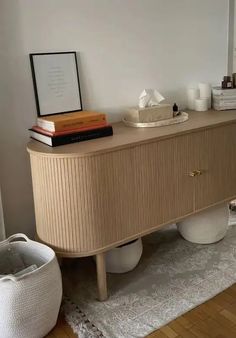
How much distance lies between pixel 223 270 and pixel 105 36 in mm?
1423

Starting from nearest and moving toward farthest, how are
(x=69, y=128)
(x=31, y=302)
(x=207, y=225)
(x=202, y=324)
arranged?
1. (x=31, y=302)
2. (x=202, y=324)
3. (x=69, y=128)
4. (x=207, y=225)

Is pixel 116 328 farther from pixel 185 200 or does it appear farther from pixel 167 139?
pixel 167 139

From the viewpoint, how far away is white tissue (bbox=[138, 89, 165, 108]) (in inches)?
83.3

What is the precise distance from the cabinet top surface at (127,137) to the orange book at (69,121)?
9cm

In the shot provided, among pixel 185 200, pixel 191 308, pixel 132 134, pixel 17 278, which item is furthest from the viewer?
pixel 185 200

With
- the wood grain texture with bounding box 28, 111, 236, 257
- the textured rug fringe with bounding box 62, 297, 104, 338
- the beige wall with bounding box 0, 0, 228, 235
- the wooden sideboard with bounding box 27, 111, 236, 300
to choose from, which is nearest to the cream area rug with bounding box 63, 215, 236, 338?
the textured rug fringe with bounding box 62, 297, 104, 338

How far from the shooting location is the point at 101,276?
1.79 meters

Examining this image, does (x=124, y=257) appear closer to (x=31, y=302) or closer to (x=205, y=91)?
(x=31, y=302)

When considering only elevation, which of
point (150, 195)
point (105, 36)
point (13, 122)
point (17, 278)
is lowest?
point (17, 278)

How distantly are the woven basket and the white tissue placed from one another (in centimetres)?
97

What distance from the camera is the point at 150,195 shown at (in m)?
1.84

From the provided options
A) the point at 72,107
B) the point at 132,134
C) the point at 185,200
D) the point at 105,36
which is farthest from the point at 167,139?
the point at 105,36

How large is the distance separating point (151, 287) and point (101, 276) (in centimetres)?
29

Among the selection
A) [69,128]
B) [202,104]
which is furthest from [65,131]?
[202,104]
